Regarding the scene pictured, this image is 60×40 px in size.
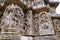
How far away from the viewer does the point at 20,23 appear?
68.9 inches

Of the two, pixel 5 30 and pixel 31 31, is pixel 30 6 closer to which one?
pixel 31 31

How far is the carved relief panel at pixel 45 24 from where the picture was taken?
1740mm

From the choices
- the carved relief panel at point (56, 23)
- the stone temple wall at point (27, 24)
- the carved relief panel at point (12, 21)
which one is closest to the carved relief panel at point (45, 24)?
the stone temple wall at point (27, 24)

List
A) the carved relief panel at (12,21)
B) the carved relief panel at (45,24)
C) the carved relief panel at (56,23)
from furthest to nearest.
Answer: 1. the carved relief panel at (56,23)
2. the carved relief panel at (45,24)
3. the carved relief panel at (12,21)

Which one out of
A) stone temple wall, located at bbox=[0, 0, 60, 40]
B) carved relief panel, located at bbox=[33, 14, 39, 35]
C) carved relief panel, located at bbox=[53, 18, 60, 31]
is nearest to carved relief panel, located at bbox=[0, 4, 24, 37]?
stone temple wall, located at bbox=[0, 0, 60, 40]

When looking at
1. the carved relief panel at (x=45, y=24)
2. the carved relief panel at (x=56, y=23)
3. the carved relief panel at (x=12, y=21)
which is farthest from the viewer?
the carved relief panel at (x=56, y=23)

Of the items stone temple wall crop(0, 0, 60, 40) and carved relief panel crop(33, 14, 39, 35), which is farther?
carved relief panel crop(33, 14, 39, 35)

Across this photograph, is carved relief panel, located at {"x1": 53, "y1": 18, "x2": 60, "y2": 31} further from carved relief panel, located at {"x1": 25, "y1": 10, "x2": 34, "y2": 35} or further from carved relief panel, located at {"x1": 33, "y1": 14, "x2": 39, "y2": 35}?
carved relief panel, located at {"x1": 25, "y1": 10, "x2": 34, "y2": 35}

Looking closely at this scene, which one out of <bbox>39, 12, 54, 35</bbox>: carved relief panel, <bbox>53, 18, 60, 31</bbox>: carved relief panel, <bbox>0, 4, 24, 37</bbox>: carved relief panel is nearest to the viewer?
<bbox>0, 4, 24, 37</bbox>: carved relief panel

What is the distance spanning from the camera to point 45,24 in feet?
5.87

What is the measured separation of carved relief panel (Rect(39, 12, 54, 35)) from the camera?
174 cm

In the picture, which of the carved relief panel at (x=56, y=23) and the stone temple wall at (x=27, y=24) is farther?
the carved relief panel at (x=56, y=23)

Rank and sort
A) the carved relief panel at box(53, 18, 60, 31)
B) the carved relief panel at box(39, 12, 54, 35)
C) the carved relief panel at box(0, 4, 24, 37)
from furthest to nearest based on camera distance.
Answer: the carved relief panel at box(53, 18, 60, 31) < the carved relief panel at box(39, 12, 54, 35) < the carved relief panel at box(0, 4, 24, 37)

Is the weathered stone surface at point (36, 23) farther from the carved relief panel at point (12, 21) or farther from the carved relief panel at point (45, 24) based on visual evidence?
the carved relief panel at point (12, 21)
